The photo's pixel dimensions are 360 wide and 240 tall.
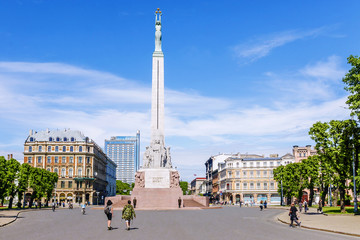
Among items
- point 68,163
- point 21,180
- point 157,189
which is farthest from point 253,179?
point 21,180

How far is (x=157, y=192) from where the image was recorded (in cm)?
5806

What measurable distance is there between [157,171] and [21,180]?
80.5ft

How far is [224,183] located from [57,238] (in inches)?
4377

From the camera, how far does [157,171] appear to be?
63.7 metres

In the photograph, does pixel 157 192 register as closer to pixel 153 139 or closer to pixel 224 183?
pixel 153 139

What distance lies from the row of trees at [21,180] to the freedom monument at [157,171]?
16.0 m

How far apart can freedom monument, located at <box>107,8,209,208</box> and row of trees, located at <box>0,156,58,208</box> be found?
16029 millimetres

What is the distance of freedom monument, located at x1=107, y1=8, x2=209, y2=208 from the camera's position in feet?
189

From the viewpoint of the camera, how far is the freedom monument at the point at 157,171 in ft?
189

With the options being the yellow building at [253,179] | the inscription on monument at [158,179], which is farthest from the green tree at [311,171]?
the yellow building at [253,179]

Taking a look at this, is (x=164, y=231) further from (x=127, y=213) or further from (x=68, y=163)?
(x=68, y=163)

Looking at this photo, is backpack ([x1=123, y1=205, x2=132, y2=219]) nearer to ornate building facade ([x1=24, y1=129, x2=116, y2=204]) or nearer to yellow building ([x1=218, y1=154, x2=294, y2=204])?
ornate building facade ([x1=24, y1=129, x2=116, y2=204])

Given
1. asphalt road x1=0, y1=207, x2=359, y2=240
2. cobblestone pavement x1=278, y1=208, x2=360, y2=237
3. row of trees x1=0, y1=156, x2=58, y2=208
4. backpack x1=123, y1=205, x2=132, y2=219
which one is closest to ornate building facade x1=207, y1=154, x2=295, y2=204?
row of trees x1=0, y1=156, x2=58, y2=208

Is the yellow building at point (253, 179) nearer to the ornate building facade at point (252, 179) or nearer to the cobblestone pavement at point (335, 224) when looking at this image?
the ornate building facade at point (252, 179)
